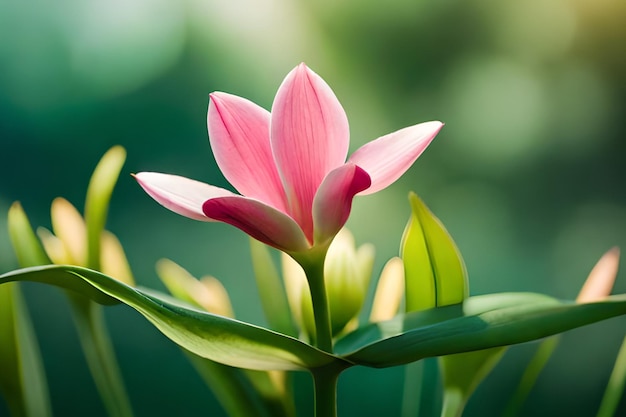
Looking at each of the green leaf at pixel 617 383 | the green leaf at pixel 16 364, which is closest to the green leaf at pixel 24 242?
the green leaf at pixel 16 364

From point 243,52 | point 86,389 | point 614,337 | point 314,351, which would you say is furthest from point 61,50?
point 614,337

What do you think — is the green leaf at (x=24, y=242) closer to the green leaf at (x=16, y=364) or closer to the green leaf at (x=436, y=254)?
the green leaf at (x=16, y=364)

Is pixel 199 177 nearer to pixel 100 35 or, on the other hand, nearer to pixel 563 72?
pixel 100 35

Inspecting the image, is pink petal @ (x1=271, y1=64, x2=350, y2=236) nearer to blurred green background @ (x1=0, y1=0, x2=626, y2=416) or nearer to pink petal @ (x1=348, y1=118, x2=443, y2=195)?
pink petal @ (x1=348, y1=118, x2=443, y2=195)

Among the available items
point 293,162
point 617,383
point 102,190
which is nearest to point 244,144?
point 293,162

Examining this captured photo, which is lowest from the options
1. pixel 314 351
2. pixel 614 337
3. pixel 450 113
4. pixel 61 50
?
pixel 614 337

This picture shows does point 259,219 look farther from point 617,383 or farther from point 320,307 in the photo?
point 617,383

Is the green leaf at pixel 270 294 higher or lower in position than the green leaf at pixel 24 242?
lower
